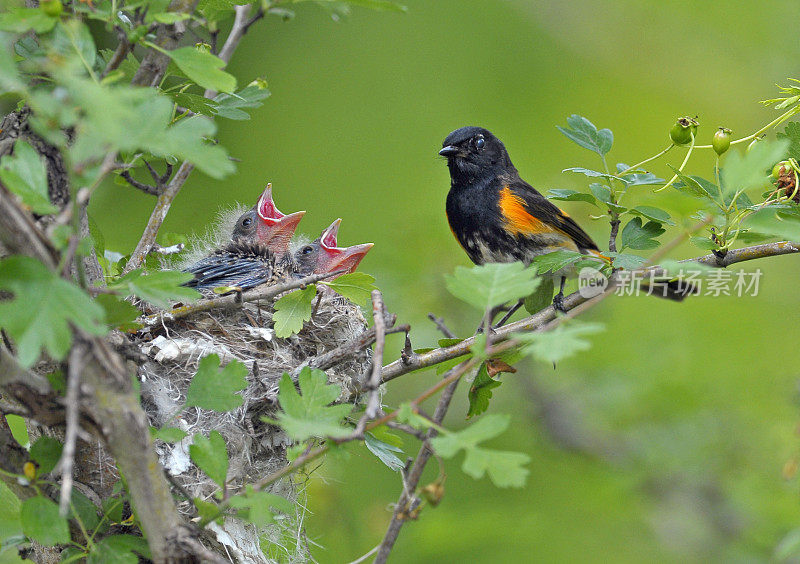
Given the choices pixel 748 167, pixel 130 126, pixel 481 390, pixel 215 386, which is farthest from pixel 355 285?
pixel 130 126

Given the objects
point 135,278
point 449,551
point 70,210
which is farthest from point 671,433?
point 70,210

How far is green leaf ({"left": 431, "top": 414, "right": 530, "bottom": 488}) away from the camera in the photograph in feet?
4.19

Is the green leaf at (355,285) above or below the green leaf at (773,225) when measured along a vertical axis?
below

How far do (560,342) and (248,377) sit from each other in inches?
59.4

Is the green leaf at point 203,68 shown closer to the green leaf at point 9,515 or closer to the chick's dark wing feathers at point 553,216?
the green leaf at point 9,515

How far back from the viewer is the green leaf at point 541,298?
3.23 metres

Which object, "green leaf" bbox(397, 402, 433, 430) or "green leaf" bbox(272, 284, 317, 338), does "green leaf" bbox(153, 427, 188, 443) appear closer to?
"green leaf" bbox(397, 402, 433, 430)

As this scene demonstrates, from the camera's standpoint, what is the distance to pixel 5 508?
181 cm

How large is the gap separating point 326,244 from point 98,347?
8.27 feet

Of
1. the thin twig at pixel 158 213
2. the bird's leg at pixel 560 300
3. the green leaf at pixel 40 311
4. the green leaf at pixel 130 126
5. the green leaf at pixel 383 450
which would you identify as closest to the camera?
the green leaf at pixel 130 126

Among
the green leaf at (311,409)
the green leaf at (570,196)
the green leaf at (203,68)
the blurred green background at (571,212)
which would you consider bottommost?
the blurred green background at (571,212)

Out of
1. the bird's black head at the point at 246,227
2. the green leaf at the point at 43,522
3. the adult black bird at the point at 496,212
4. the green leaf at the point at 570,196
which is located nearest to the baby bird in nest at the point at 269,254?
the bird's black head at the point at 246,227

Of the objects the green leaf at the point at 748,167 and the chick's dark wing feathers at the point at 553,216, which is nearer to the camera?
the green leaf at the point at 748,167

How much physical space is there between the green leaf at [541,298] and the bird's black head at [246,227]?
4.43ft
